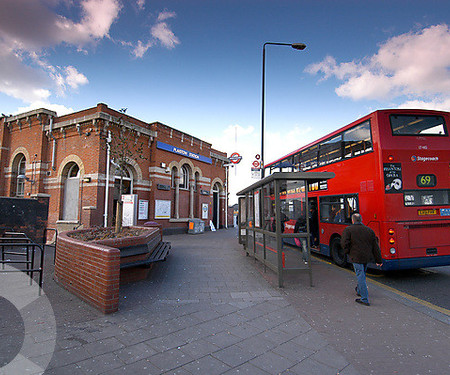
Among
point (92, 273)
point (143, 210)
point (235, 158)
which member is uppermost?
point (235, 158)

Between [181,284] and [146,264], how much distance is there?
0.89m

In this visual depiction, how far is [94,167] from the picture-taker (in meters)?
13.3

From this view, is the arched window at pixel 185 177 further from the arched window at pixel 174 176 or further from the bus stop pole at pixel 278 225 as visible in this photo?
the bus stop pole at pixel 278 225

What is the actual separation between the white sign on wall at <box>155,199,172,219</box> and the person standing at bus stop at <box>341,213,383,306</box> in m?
12.9

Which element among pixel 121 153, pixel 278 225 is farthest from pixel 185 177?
pixel 278 225

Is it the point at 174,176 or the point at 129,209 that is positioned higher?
the point at 174,176

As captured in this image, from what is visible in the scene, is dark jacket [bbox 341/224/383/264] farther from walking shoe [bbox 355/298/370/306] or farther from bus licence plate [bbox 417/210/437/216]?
bus licence plate [bbox 417/210/437/216]

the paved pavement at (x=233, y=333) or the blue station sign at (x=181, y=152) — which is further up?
the blue station sign at (x=181, y=152)

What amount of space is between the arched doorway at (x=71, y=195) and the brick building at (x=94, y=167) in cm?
5

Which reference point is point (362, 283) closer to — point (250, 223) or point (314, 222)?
point (250, 223)

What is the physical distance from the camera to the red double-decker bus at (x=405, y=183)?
6.04 metres

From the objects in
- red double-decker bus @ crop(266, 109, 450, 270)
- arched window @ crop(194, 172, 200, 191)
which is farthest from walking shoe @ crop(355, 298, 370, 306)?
arched window @ crop(194, 172, 200, 191)

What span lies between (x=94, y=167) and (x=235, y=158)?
13391mm

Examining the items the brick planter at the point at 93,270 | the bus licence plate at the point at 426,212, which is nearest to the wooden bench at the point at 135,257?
the brick planter at the point at 93,270
